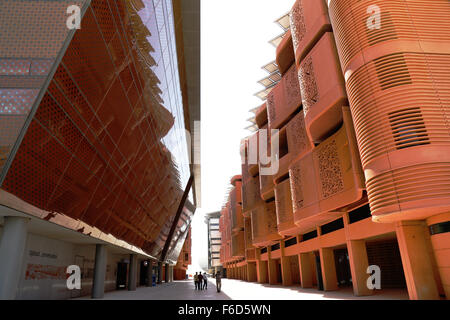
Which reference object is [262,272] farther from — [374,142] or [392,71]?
[392,71]

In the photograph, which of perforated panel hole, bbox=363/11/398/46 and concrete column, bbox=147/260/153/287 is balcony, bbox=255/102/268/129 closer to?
perforated panel hole, bbox=363/11/398/46

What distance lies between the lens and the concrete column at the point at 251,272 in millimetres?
40688

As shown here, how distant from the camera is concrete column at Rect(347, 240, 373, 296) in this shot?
12996mm

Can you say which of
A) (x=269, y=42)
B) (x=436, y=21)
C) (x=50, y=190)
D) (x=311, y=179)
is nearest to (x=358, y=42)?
(x=436, y=21)

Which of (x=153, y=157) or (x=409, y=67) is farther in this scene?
(x=153, y=157)

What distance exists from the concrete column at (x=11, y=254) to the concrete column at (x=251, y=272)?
118 feet

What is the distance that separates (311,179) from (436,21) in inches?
350

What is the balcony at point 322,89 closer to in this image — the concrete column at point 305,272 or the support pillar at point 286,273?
the concrete column at point 305,272

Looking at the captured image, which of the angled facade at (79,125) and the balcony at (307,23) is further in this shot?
the balcony at (307,23)

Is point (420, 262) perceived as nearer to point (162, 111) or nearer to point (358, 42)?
point (358, 42)

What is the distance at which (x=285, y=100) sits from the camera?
21969mm

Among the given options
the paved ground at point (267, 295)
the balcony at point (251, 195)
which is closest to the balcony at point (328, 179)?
the paved ground at point (267, 295)

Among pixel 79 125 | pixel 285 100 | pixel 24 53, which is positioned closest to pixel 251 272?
pixel 285 100
